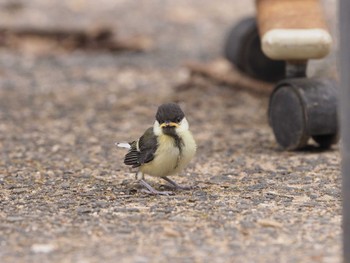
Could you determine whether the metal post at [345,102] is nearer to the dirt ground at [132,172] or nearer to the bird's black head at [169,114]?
the dirt ground at [132,172]

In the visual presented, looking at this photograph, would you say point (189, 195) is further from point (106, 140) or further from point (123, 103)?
point (123, 103)

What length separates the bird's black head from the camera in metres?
4.83

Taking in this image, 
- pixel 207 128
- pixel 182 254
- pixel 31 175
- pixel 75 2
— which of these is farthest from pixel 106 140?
pixel 75 2

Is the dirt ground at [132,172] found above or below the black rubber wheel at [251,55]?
below

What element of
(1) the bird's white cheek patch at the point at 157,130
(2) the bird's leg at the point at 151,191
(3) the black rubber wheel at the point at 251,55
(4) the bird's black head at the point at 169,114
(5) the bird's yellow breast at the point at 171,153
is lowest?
(2) the bird's leg at the point at 151,191

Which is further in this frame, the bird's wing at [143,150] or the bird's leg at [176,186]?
the bird's leg at [176,186]

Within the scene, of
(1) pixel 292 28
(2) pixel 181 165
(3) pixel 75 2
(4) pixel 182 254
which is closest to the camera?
(4) pixel 182 254

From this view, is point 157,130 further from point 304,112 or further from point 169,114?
point 304,112

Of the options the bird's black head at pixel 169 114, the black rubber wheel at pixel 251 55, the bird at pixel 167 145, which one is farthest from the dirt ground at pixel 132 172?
the bird's black head at pixel 169 114

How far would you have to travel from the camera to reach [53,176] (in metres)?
5.49

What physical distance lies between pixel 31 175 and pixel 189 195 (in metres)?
1.21

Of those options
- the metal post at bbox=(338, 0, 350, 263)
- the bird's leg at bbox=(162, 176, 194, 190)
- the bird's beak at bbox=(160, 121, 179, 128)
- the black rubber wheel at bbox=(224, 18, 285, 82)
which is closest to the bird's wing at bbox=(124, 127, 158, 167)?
the bird's beak at bbox=(160, 121, 179, 128)

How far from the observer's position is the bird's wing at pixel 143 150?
4.90 m

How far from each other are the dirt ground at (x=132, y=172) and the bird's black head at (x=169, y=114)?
442 millimetres
